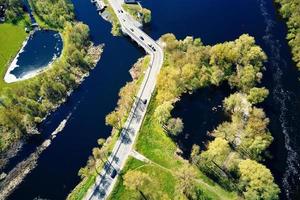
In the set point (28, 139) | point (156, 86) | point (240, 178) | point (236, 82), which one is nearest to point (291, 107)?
point (236, 82)

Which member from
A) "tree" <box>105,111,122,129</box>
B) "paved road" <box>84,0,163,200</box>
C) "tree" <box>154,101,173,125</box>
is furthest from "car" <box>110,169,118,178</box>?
"tree" <box>154,101,173,125</box>

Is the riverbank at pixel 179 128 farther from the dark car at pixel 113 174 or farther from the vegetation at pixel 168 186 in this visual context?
the dark car at pixel 113 174

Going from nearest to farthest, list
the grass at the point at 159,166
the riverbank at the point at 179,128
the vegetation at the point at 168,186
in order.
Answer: the vegetation at the point at 168,186 < the grass at the point at 159,166 < the riverbank at the point at 179,128

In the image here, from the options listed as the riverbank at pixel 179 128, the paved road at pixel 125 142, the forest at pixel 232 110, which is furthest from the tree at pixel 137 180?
the forest at pixel 232 110

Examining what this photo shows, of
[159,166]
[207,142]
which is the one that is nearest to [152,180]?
[159,166]

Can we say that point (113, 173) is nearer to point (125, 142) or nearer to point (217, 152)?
point (125, 142)

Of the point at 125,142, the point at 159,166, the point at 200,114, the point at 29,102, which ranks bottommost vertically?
the point at 159,166

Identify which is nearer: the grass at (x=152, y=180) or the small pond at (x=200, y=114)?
the grass at (x=152, y=180)
